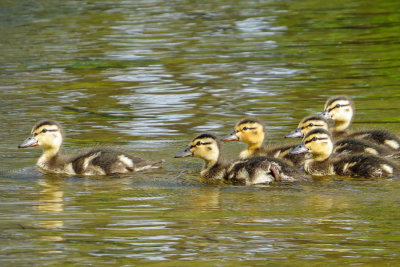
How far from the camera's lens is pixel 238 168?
777 cm

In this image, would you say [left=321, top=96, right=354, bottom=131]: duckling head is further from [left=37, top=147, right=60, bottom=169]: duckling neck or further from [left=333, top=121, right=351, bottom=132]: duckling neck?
[left=37, top=147, right=60, bottom=169]: duckling neck

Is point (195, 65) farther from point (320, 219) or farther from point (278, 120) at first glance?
point (320, 219)

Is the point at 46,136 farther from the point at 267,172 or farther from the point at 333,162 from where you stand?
the point at 333,162

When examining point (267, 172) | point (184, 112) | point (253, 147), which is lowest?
point (267, 172)

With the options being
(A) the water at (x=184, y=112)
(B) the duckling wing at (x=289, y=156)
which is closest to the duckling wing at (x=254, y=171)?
(A) the water at (x=184, y=112)

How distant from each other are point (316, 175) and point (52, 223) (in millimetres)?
2406

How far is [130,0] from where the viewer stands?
23625 millimetres

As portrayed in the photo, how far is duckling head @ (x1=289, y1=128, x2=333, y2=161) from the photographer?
8.02 m

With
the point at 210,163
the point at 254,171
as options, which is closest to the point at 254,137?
the point at 210,163

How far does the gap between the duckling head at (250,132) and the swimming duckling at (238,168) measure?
0.49 m

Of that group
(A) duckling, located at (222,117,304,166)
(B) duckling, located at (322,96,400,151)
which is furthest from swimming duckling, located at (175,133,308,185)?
(B) duckling, located at (322,96,400,151)

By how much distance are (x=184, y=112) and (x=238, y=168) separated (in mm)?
3174

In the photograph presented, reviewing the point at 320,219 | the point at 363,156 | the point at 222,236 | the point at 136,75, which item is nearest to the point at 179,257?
the point at 222,236

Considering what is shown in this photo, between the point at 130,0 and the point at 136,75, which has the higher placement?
the point at 130,0
